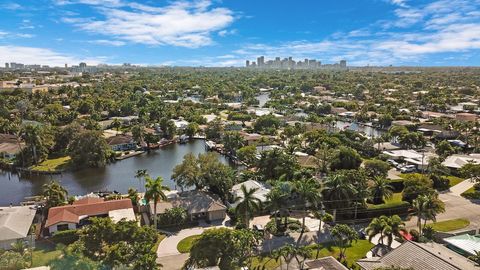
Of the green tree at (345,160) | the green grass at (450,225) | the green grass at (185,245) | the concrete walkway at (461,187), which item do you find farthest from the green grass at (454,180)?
the green grass at (185,245)

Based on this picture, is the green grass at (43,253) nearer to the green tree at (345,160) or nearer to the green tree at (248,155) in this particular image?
the green tree at (248,155)

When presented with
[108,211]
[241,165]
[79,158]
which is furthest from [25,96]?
[108,211]

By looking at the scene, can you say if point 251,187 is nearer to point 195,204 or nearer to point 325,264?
point 195,204

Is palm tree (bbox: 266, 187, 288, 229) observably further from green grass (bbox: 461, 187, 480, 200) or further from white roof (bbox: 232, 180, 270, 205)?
green grass (bbox: 461, 187, 480, 200)

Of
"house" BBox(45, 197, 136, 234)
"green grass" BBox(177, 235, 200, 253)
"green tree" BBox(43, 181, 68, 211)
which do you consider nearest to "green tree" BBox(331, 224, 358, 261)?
"green grass" BBox(177, 235, 200, 253)

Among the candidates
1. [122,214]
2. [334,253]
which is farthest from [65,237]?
[334,253]
